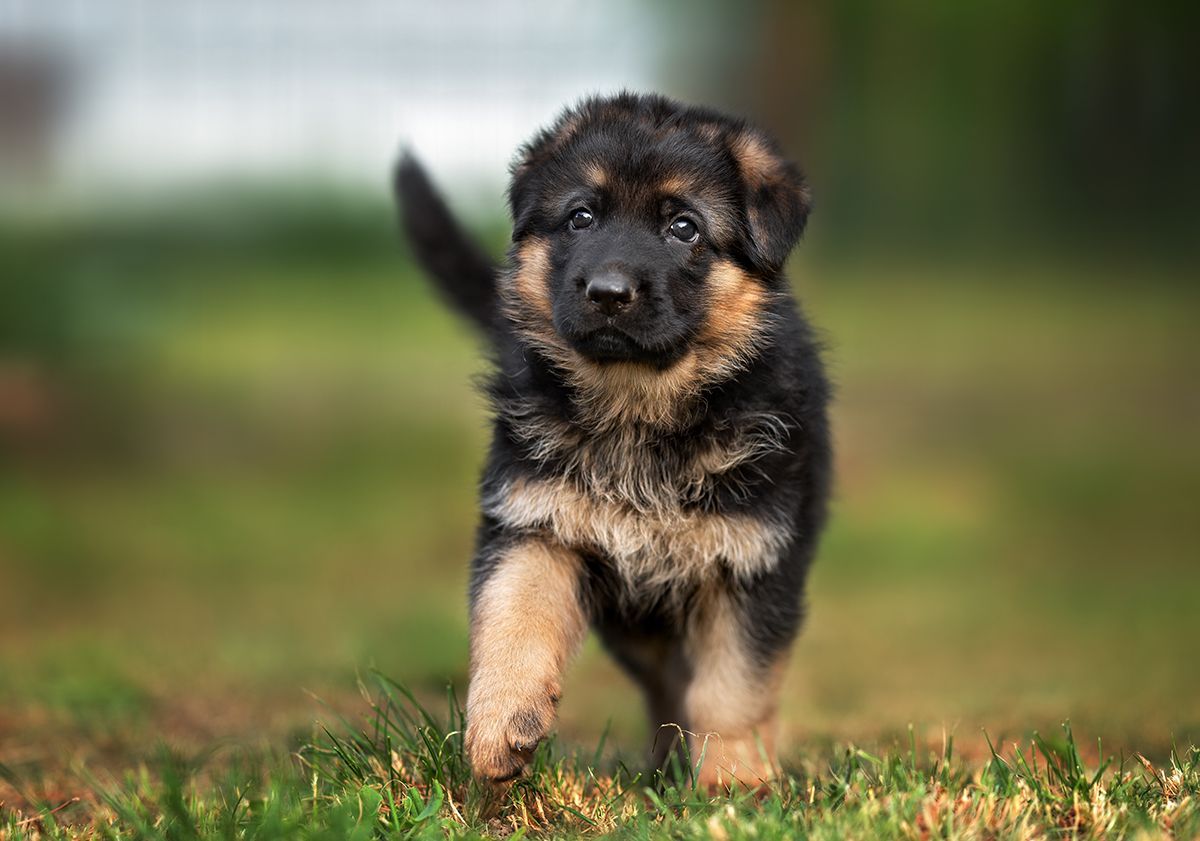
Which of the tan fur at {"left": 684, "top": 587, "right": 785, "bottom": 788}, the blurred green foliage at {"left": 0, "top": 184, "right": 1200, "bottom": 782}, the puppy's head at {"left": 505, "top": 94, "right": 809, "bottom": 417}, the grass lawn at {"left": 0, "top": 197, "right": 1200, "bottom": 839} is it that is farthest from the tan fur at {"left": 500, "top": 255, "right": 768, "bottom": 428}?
the blurred green foliage at {"left": 0, "top": 184, "right": 1200, "bottom": 782}

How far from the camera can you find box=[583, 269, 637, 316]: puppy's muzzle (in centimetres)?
361

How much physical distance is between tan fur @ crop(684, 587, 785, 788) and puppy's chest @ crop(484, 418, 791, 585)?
0.61 feet

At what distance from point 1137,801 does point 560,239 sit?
2.19 metres

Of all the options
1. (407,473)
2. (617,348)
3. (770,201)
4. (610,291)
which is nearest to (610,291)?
(610,291)

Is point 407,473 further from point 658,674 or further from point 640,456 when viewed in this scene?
point 640,456

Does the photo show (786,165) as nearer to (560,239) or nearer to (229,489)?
(560,239)

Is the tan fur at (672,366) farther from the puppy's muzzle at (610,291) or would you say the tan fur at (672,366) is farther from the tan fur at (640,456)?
the puppy's muzzle at (610,291)

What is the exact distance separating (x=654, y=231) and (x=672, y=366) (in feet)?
1.31

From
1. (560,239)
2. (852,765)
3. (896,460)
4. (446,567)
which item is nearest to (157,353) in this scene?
(446,567)

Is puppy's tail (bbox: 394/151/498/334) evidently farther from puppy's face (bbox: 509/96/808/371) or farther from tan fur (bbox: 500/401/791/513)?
tan fur (bbox: 500/401/791/513)

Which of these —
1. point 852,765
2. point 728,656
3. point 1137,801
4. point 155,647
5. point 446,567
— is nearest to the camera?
point 1137,801

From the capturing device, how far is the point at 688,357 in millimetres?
3908

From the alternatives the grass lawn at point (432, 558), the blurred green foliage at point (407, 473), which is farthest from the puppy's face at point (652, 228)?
the blurred green foliage at point (407, 473)

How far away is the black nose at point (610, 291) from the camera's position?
361cm
